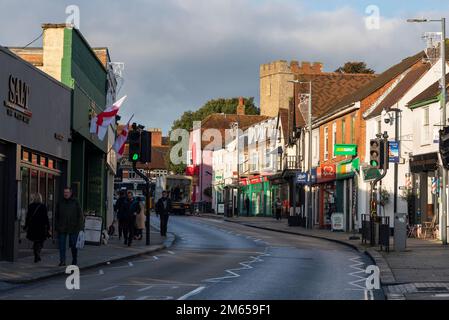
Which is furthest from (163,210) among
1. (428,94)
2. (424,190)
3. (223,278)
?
(223,278)

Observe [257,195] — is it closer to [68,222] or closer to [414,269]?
[414,269]

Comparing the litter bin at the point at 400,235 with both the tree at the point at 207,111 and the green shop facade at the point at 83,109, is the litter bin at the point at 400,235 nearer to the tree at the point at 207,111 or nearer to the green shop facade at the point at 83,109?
the green shop facade at the point at 83,109

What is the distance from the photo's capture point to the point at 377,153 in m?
27.6

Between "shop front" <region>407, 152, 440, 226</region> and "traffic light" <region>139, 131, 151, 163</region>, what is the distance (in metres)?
13.0

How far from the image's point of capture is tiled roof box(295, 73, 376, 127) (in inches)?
2319

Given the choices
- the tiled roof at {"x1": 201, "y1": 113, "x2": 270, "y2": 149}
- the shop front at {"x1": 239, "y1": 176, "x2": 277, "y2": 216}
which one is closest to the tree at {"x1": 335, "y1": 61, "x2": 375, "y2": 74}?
the shop front at {"x1": 239, "y1": 176, "x2": 277, "y2": 216}

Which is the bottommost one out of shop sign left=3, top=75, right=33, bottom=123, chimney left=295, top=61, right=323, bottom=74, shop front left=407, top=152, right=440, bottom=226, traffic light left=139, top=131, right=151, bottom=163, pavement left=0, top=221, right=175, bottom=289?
pavement left=0, top=221, right=175, bottom=289

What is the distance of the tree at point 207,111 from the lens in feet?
373

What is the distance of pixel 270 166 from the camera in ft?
257

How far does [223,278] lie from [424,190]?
21.0 metres

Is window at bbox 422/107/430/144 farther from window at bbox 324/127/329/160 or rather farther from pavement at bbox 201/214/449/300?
window at bbox 324/127/329/160

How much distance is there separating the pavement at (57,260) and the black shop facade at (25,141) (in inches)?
33.9

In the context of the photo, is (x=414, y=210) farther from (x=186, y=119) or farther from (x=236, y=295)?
(x=186, y=119)
